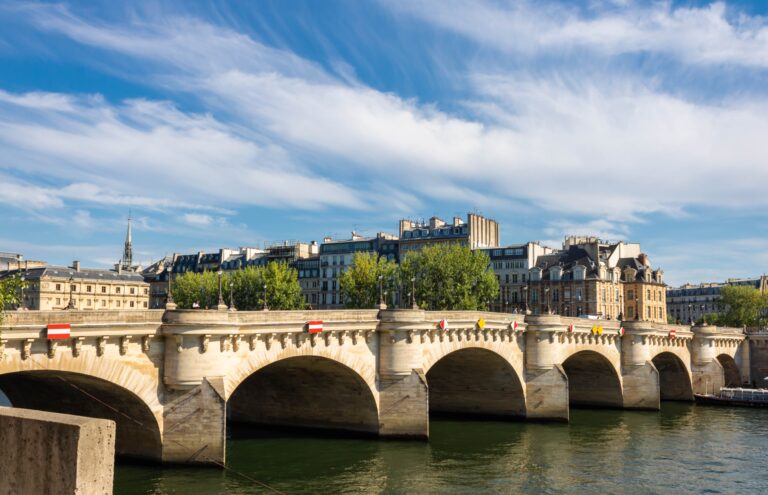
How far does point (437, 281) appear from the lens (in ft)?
301

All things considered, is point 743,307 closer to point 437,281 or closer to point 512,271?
point 512,271

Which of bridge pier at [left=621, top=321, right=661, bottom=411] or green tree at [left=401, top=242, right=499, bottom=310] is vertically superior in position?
green tree at [left=401, top=242, right=499, bottom=310]

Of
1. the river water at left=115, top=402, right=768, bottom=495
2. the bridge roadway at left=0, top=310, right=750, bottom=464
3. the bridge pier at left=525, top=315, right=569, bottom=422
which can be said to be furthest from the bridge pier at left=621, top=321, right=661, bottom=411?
the bridge pier at left=525, top=315, right=569, bottom=422

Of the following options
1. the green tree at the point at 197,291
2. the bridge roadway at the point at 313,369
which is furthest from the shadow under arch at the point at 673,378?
the green tree at the point at 197,291

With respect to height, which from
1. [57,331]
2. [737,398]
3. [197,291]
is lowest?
[737,398]

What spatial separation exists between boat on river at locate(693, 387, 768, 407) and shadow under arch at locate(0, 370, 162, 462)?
182ft

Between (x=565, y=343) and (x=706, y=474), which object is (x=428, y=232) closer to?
(x=565, y=343)

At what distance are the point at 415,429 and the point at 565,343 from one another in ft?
63.7

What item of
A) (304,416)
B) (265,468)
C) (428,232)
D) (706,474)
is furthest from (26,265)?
(706,474)

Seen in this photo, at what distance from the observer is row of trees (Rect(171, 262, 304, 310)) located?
287ft

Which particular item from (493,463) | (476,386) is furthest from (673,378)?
(493,463)

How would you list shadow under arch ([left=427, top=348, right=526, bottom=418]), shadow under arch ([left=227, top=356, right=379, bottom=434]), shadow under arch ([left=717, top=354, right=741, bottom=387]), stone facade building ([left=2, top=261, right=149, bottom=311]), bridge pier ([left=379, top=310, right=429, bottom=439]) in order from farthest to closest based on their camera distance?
stone facade building ([left=2, top=261, right=149, bottom=311]), shadow under arch ([left=717, top=354, right=741, bottom=387]), shadow under arch ([left=427, top=348, right=526, bottom=418]), bridge pier ([left=379, top=310, right=429, bottom=439]), shadow under arch ([left=227, top=356, right=379, bottom=434])

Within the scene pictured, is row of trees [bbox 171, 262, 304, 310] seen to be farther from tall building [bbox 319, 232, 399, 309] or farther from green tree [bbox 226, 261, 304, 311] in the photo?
tall building [bbox 319, 232, 399, 309]

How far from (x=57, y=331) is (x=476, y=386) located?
115 ft
